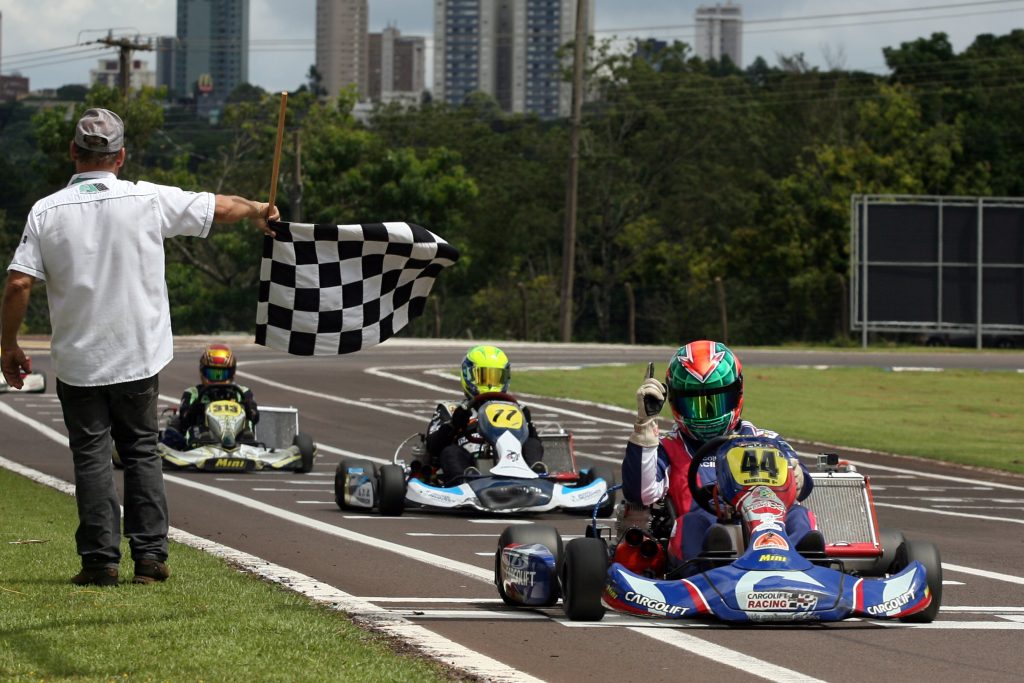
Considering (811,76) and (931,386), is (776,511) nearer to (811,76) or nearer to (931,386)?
(931,386)

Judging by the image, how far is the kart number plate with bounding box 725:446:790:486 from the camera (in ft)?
22.7

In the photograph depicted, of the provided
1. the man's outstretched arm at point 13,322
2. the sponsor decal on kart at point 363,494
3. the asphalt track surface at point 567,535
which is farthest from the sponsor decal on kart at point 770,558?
the sponsor decal on kart at point 363,494

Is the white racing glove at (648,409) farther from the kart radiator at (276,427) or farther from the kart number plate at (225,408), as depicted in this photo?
the kart radiator at (276,427)

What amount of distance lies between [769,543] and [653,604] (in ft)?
1.62

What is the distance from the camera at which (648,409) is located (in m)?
6.96

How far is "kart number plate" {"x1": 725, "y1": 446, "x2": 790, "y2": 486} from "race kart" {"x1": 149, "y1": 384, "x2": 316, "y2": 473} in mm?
9160

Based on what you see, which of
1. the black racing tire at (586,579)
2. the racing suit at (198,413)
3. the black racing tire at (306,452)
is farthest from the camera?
the racing suit at (198,413)

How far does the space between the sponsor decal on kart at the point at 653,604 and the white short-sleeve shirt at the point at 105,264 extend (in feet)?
7.01

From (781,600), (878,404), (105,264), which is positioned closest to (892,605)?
(781,600)

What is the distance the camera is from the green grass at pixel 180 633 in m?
5.47

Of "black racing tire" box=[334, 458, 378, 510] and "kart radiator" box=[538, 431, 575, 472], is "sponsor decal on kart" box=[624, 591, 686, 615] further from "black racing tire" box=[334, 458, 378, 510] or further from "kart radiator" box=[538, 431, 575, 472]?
"kart radiator" box=[538, 431, 575, 472]

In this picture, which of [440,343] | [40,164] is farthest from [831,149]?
[40,164]

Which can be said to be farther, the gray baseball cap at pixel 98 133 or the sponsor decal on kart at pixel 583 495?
the sponsor decal on kart at pixel 583 495

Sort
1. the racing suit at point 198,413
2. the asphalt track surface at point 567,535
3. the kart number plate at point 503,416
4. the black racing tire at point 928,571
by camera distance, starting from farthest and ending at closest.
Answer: the racing suit at point 198,413 < the kart number plate at point 503,416 < the black racing tire at point 928,571 < the asphalt track surface at point 567,535
